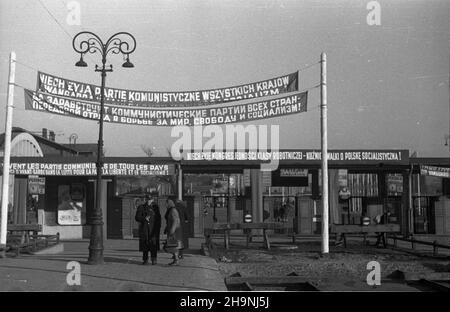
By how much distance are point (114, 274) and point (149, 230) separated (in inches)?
81.3

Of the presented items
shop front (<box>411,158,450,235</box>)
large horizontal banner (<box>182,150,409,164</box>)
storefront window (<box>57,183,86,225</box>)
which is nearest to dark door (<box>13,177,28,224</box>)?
storefront window (<box>57,183,86,225</box>)

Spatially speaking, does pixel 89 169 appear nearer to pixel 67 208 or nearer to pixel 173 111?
pixel 67 208

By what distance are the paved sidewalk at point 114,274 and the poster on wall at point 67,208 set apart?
30.1 ft

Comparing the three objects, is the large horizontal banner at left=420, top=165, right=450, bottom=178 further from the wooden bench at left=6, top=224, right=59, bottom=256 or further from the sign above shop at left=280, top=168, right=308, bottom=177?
the wooden bench at left=6, top=224, right=59, bottom=256

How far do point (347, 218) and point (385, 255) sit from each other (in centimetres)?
1114

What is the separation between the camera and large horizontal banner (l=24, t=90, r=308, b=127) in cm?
1554

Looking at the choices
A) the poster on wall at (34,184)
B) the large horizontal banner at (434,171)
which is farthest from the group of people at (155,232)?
the large horizontal banner at (434,171)

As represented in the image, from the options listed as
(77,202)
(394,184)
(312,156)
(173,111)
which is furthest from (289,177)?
(173,111)

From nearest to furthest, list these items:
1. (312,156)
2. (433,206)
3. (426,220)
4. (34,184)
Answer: (312,156) < (34,184) < (433,206) < (426,220)

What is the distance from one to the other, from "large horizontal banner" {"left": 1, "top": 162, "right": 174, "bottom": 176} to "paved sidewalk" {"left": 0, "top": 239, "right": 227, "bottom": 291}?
22.9 ft

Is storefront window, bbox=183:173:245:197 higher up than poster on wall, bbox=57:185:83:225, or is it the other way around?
storefront window, bbox=183:173:245:197

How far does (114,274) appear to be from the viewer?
37.2 feet

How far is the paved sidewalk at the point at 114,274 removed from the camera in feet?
31.9
